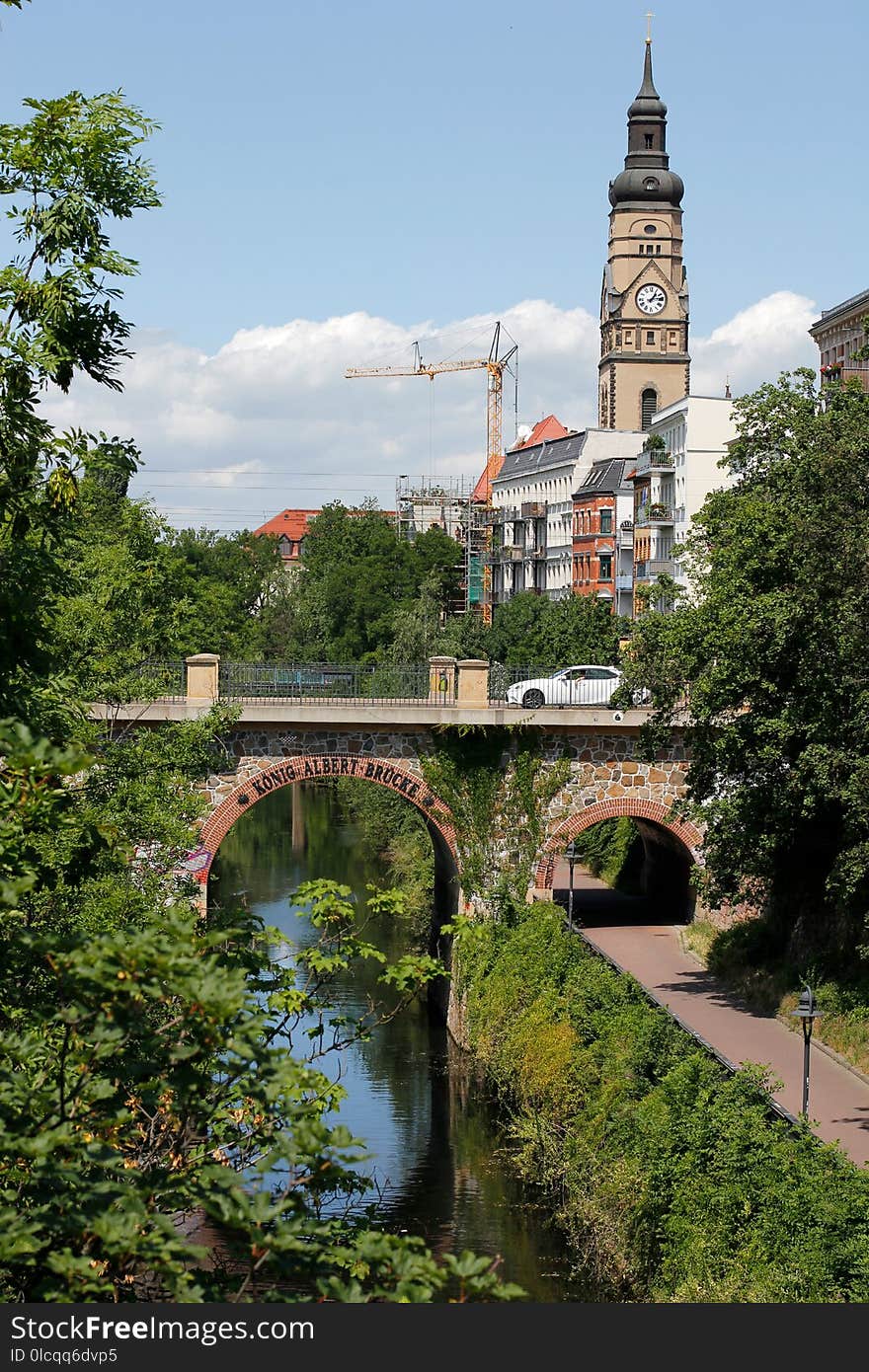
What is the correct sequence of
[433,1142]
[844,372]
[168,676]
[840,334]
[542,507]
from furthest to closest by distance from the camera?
[542,507] < [840,334] < [844,372] < [168,676] < [433,1142]

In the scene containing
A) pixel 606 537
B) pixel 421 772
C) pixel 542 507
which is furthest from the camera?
pixel 542 507

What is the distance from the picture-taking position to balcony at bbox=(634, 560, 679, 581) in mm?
77825

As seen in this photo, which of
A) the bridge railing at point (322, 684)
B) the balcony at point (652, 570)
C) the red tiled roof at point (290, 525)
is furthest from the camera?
the red tiled roof at point (290, 525)

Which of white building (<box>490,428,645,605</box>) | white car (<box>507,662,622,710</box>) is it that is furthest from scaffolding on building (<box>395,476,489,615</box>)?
white car (<box>507,662,622,710</box>)

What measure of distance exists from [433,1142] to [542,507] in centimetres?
8478

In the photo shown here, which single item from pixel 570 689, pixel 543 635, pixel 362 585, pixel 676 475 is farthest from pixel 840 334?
pixel 570 689

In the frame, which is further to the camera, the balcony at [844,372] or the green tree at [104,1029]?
the balcony at [844,372]

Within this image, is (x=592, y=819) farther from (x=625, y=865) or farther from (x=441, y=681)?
(x=625, y=865)

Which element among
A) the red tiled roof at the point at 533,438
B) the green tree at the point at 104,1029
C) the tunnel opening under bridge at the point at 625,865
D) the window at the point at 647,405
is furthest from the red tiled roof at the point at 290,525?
the green tree at the point at 104,1029

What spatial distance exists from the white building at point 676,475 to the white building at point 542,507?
1979 centimetres

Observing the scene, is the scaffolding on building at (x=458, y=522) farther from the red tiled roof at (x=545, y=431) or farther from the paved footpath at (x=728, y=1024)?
the paved footpath at (x=728, y=1024)

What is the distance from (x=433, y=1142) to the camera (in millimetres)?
29016

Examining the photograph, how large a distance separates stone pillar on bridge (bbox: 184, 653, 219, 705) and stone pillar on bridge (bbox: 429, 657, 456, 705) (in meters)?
4.22

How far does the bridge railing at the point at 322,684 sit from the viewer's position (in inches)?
1406
